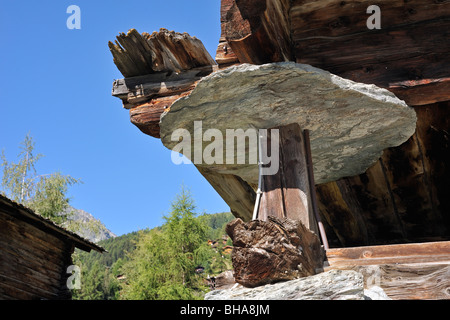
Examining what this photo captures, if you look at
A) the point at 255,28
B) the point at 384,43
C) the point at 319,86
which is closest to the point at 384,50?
the point at 384,43

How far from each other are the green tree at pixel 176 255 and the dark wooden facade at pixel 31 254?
1003 cm

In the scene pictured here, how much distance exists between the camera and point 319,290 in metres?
1.59

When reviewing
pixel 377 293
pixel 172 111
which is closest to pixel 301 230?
pixel 377 293

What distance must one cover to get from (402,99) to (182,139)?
148cm

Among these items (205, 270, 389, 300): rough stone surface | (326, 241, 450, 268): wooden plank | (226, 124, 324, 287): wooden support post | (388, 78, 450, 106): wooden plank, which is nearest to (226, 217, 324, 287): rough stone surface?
(226, 124, 324, 287): wooden support post

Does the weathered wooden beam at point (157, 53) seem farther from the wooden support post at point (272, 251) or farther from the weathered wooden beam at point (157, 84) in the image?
the wooden support post at point (272, 251)

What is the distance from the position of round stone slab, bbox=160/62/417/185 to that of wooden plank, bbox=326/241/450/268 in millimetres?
877

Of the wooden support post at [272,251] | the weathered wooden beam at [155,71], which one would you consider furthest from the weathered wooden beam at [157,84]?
the wooden support post at [272,251]

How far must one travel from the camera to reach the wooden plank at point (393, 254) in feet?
6.68

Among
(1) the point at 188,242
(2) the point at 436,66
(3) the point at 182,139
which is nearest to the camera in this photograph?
(2) the point at 436,66

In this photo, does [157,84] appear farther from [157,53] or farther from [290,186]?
[290,186]

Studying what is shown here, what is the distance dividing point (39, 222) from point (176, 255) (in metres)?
12.8

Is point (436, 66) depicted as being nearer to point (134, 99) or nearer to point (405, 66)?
point (405, 66)

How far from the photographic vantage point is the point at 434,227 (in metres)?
3.92
